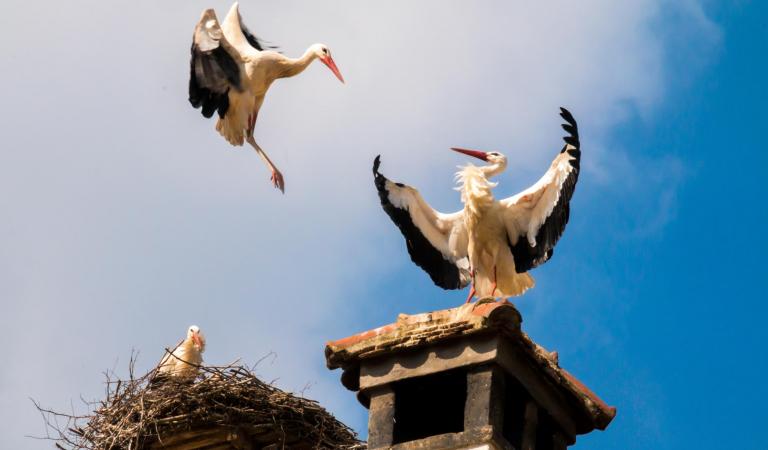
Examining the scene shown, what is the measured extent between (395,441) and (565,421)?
108 cm

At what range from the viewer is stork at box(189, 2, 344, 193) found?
16969 mm

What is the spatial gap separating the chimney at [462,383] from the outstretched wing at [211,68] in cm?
592

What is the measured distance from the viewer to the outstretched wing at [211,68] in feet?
55.6

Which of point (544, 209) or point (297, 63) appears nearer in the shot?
point (544, 209)

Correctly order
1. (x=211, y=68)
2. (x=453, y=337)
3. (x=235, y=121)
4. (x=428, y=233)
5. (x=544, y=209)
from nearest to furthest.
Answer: (x=453, y=337) < (x=544, y=209) < (x=428, y=233) < (x=211, y=68) < (x=235, y=121)

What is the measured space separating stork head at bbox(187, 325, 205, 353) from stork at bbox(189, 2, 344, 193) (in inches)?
68.9

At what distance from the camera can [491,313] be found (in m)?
11.0

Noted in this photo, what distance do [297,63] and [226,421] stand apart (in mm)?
4017

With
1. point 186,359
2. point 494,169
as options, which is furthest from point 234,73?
point 494,169

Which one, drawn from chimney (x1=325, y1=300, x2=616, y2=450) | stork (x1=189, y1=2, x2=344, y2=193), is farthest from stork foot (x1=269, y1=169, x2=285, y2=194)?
chimney (x1=325, y1=300, x2=616, y2=450)

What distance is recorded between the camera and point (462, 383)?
1127cm

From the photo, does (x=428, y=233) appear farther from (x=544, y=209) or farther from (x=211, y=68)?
(x=211, y=68)

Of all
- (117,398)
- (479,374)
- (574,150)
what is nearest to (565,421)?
(479,374)

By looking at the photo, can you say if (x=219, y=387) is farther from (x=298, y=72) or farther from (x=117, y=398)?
Answer: (x=298, y=72)
